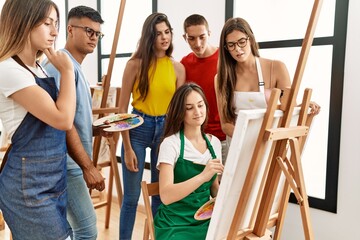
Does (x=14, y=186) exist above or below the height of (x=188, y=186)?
above

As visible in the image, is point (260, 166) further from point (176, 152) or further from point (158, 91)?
point (158, 91)

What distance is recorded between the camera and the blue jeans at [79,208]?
146cm

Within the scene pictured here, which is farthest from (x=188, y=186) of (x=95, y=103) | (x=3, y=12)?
(x=95, y=103)

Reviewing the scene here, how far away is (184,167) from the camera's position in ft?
5.26

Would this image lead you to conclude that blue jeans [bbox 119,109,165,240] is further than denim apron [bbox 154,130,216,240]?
Yes

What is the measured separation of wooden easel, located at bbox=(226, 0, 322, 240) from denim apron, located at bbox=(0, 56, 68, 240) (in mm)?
638

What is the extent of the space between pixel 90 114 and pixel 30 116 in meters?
0.49

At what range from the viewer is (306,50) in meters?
1.34

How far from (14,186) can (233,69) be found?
1.18 metres

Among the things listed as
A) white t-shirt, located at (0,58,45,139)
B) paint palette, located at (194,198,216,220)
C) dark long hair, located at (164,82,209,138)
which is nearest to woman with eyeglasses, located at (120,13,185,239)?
dark long hair, located at (164,82,209,138)

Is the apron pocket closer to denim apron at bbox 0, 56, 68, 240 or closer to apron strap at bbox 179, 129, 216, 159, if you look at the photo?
denim apron at bbox 0, 56, 68, 240

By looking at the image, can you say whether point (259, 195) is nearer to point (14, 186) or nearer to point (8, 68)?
point (14, 186)

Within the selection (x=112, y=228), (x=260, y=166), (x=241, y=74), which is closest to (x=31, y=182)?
(x=260, y=166)

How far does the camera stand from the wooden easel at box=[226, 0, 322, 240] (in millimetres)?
1233
